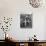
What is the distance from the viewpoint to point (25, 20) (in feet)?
14.1

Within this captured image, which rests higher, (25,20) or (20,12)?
(20,12)

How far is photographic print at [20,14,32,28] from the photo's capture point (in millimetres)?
4273

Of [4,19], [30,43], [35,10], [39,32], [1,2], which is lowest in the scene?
[30,43]

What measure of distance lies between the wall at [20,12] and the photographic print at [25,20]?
10 cm

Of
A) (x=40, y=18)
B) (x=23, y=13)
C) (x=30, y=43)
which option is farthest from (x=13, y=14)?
(x=30, y=43)

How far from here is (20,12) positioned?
4.30 meters

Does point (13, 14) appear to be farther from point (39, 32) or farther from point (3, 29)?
point (39, 32)

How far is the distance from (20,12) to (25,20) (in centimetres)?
32

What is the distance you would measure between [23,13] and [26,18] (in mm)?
200

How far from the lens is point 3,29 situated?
4262mm

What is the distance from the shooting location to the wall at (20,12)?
424cm

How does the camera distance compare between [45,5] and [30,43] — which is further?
[45,5]

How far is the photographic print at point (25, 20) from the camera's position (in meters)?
4.27

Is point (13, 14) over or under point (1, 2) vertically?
under
